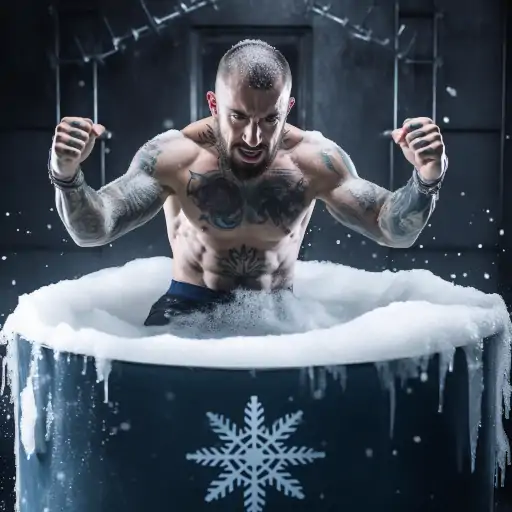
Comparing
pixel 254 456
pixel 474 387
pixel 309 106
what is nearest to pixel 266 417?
pixel 254 456

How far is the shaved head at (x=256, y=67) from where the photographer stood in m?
1.42

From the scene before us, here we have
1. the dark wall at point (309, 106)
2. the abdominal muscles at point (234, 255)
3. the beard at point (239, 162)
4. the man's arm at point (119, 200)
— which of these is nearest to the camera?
the man's arm at point (119, 200)

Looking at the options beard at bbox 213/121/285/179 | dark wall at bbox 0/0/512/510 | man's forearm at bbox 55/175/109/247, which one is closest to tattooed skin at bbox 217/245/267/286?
beard at bbox 213/121/285/179

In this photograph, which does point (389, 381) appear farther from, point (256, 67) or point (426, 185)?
point (256, 67)

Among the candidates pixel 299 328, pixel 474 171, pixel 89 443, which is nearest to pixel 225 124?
pixel 299 328

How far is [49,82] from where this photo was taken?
8.55 ft

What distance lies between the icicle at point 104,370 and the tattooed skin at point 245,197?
17.0 inches

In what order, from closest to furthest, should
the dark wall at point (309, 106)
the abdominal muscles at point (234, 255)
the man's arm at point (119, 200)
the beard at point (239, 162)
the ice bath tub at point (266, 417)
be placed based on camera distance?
the ice bath tub at point (266, 417) < the man's arm at point (119, 200) < the beard at point (239, 162) < the abdominal muscles at point (234, 255) < the dark wall at point (309, 106)

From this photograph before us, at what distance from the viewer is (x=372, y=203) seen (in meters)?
→ 1.55

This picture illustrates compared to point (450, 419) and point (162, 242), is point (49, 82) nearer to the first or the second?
point (162, 242)

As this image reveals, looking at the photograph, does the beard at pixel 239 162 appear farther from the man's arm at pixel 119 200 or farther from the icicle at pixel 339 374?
the icicle at pixel 339 374

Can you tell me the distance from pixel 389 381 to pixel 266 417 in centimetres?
16

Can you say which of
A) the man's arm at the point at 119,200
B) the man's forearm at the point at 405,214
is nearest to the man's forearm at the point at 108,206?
the man's arm at the point at 119,200

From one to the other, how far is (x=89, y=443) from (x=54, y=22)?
1620 millimetres
